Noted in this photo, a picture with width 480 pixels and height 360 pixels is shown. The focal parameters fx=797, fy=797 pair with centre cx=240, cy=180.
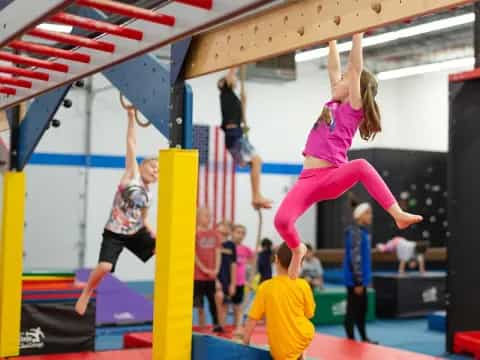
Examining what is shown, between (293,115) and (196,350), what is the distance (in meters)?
12.9

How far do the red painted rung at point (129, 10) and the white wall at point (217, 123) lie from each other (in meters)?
11.0

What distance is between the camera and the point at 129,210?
494 cm

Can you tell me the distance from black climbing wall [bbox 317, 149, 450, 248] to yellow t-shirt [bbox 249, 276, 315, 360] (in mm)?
11325

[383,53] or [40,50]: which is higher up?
[383,53]

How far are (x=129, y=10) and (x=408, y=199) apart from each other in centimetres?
1414

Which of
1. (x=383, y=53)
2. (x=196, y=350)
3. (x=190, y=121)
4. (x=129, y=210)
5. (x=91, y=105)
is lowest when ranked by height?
(x=196, y=350)

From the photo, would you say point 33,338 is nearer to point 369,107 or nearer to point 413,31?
point 369,107

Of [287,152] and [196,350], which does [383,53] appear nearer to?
[287,152]

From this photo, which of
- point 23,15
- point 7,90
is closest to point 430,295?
point 7,90

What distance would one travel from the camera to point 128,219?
4.97 m

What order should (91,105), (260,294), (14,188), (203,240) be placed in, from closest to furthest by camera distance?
(260,294)
(14,188)
(203,240)
(91,105)

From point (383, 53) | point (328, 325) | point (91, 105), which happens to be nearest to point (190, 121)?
point (328, 325)

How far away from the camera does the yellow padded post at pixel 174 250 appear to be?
13.5 feet

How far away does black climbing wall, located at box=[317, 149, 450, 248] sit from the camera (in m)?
16.3
